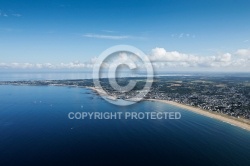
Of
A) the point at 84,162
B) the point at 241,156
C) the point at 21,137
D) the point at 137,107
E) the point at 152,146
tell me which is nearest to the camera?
the point at 84,162

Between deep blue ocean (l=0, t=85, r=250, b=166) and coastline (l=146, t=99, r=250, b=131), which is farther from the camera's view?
coastline (l=146, t=99, r=250, b=131)

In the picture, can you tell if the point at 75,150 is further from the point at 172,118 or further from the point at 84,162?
the point at 172,118

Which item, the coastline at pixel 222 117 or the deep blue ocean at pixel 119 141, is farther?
the coastline at pixel 222 117

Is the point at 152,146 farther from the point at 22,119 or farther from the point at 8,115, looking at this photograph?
the point at 8,115

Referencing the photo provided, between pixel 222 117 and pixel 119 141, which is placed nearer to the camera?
pixel 119 141

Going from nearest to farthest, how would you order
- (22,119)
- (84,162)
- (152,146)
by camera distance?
(84,162)
(152,146)
(22,119)

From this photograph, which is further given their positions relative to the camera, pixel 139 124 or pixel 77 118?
pixel 77 118

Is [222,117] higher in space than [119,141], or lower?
higher

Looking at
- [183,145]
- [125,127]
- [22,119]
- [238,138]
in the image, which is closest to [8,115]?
[22,119]
